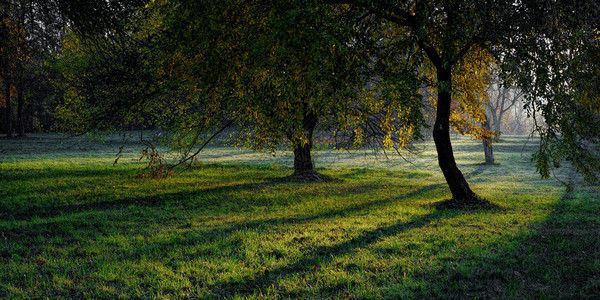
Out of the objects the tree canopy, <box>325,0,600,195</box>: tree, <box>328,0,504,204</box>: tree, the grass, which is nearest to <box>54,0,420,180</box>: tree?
the tree canopy

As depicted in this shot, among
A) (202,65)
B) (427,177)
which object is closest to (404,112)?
(202,65)

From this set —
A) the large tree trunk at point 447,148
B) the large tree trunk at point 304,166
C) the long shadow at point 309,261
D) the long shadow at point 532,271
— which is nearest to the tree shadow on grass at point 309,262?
the long shadow at point 309,261

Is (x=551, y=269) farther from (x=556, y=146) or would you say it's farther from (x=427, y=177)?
(x=427, y=177)

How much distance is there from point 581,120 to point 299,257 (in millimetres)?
7630

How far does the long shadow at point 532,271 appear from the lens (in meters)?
5.12

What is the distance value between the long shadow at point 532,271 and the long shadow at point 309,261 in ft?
5.56

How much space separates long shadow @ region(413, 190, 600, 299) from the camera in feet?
16.8

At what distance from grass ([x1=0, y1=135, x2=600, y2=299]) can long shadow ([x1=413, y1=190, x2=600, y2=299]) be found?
27 mm

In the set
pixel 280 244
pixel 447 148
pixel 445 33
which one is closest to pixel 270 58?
pixel 445 33

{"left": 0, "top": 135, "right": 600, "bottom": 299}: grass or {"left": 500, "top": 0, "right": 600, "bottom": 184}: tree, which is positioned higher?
{"left": 500, "top": 0, "right": 600, "bottom": 184}: tree

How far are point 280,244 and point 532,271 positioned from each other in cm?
415

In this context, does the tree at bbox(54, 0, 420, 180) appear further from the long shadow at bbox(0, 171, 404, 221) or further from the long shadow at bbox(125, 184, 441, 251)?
the long shadow at bbox(0, 171, 404, 221)

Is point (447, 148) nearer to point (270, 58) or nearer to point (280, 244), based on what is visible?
point (270, 58)

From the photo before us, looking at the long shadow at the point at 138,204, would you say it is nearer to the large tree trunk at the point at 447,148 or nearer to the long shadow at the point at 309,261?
the large tree trunk at the point at 447,148
